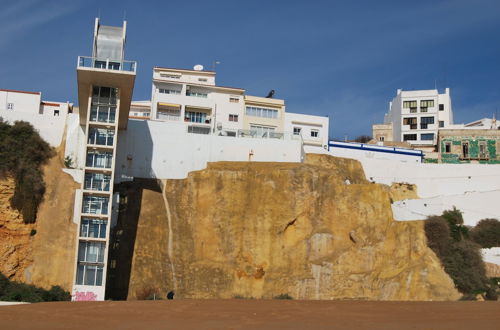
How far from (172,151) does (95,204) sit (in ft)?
28.7

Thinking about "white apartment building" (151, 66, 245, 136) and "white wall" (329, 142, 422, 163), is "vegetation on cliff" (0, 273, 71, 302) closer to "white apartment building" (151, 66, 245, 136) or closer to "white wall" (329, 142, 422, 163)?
"white apartment building" (151, 66, 245, 136)

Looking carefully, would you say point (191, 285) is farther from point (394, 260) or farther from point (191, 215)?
point (394, 260)

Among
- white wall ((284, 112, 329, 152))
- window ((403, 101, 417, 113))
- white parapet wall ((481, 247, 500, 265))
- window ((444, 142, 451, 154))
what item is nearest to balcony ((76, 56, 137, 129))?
white wall ((284, 112, 329, 152))

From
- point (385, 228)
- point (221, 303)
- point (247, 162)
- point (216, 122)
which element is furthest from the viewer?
point (216, 122)

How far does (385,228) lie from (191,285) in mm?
13918

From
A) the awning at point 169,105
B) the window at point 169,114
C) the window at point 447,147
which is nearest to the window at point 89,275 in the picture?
the window at point 169,114

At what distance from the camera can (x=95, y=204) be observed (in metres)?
40.8

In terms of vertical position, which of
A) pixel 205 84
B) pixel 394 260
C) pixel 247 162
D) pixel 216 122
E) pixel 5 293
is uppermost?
pixel 205 84

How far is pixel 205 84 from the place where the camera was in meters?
60.9

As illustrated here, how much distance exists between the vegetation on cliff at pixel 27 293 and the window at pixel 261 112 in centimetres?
2613

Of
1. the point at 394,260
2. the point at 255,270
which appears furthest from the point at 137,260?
the point at 394,260

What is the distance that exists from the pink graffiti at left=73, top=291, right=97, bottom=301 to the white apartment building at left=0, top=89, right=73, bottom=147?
36.7 feet

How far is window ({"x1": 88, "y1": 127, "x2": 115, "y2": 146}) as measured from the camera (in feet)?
137

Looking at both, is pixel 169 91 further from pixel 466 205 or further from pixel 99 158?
pixel 466 205
